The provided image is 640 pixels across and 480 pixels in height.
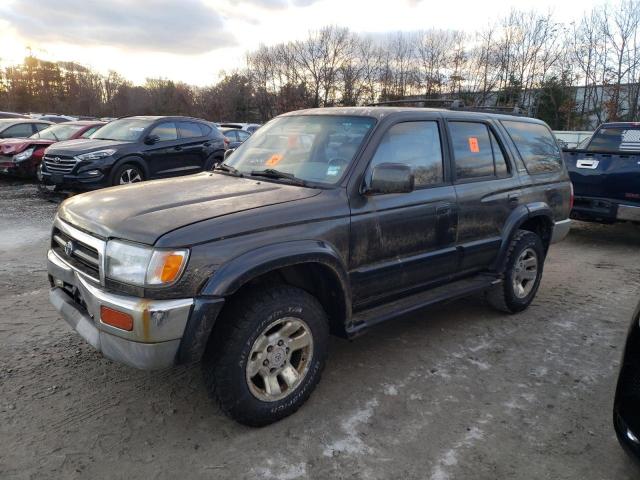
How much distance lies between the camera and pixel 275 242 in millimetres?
2756

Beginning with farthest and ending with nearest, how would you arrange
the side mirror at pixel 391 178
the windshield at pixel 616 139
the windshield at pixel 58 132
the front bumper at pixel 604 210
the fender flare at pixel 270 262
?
1. the windshield at pixel 58 132
2. the windshield at pixel 616 139
3. the front bumper at pixel 604 210
4. the side mirror at pixel 391 178
5. the fender flare at pixel 270 262

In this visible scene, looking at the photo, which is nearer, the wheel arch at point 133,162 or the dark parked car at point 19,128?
the wheel arch at point 133,162

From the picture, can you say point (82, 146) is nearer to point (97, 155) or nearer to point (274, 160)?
point (97, 155)

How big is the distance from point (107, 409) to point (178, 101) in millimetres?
54266

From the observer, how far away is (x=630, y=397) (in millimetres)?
2334

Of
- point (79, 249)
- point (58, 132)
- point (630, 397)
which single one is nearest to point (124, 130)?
point (58, 132)

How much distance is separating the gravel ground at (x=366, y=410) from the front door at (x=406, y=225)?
0.67 metres

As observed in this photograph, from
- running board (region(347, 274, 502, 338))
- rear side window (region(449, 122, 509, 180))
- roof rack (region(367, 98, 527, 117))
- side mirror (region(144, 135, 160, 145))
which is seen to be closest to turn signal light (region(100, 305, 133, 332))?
running board (region(347, 274, 502, 338))

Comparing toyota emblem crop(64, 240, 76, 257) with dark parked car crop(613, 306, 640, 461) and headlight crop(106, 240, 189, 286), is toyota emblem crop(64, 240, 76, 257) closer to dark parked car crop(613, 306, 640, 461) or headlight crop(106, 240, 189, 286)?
headlight crop(106, 240, 189, 286)

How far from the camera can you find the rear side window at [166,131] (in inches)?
396

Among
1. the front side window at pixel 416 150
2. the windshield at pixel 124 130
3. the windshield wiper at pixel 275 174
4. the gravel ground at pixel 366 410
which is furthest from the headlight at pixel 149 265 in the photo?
the windshield at pixel 124 130

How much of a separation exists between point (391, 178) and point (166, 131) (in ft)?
27.1

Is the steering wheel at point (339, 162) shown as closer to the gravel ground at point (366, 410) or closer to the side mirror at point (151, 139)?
the gravel ground at point (366, 410)

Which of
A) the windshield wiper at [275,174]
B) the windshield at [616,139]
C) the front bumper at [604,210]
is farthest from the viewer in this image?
the windshield at [616,139]
